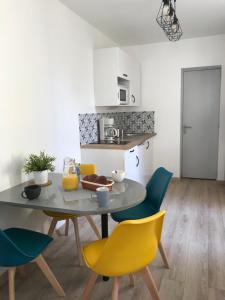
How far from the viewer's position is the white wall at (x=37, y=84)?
7.10 ft

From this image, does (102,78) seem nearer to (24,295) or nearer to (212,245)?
(212,245)

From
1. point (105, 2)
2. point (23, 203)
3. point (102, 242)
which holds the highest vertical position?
point (105, 2)

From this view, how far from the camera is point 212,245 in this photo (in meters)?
2.56

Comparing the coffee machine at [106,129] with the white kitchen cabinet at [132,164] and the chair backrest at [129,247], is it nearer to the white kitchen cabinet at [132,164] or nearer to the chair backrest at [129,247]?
the white kitchen cabinet at [132,164]

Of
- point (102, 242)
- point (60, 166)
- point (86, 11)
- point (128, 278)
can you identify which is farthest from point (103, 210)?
point (86, 11)

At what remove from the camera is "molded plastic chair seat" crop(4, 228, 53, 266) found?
168 centimetres

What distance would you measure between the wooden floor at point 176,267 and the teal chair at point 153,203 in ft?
0.72

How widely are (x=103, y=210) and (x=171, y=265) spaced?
3.50 feet

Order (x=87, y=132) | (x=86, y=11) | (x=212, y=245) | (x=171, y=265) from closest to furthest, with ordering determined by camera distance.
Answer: (x=171, y=265), (x=212, y=245), (x=86, y=11), (x=87, y=132)

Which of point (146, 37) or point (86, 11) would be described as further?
point (146, 37)

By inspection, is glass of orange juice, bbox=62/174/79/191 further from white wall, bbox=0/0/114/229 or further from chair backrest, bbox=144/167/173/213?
chair backrest, bbox=144/167/173/213

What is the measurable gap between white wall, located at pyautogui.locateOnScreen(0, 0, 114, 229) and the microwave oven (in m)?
0.57

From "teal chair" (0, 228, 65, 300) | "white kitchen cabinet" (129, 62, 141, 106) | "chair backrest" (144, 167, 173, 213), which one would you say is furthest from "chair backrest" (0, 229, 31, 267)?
"white kitchen cabinet" (129, 62, 141, 106)

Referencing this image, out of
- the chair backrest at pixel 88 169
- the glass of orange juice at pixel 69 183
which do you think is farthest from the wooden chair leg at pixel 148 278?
the chair backrest at pixel 88 169
